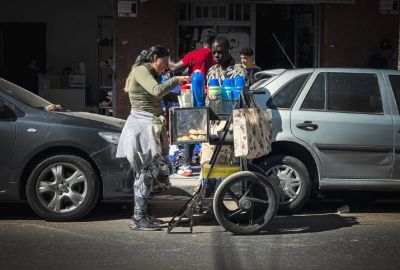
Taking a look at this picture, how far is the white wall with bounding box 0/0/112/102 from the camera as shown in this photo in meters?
15.0

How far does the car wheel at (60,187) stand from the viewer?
7.21m

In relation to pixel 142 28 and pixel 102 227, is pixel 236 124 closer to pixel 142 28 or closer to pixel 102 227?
pixel 102 227

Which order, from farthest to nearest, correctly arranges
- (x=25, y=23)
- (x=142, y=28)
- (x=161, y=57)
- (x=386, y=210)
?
(x=25, y=23), (x=142, y=28), (x=386, y=210), (x=161, y=57)

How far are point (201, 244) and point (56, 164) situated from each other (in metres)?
1.86

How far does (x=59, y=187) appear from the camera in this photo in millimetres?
7223

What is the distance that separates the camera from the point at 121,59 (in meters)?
12.8

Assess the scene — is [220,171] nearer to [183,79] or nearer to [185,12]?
[183,79]

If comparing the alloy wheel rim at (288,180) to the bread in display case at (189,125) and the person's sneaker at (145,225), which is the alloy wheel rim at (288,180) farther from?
the person's sneaker at (145,225)

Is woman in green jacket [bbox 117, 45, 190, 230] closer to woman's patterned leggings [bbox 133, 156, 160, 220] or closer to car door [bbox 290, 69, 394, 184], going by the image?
woman's patterned leggings [bbox 133, 156, 160, 220]

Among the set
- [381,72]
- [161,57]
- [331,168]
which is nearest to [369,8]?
[381,72]

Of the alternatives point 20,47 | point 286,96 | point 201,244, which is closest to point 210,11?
point 20,47

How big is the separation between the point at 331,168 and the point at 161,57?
91.8 inches

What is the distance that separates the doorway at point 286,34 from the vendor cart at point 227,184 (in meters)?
6.87

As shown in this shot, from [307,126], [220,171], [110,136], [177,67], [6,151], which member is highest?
[177,67]
